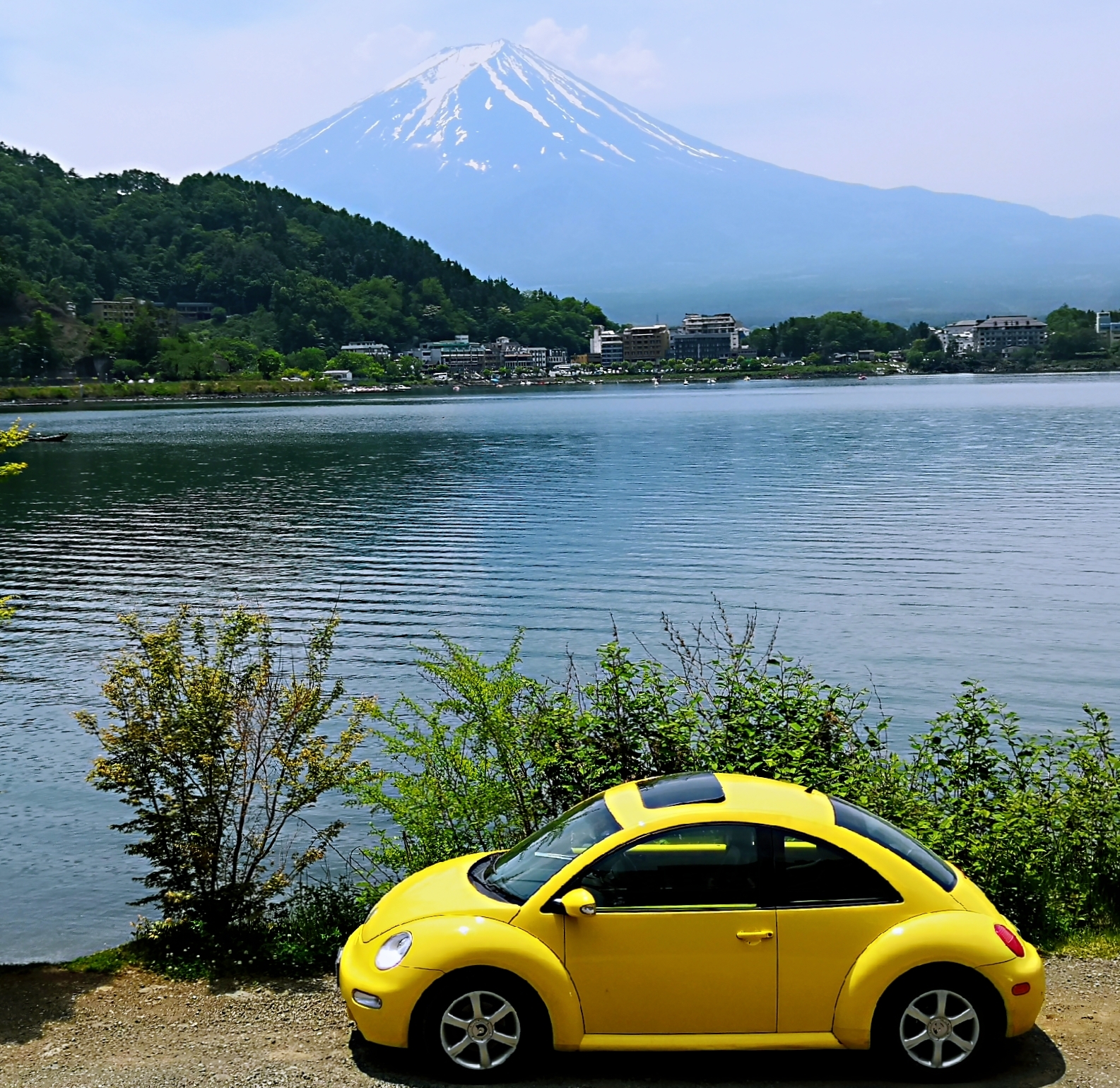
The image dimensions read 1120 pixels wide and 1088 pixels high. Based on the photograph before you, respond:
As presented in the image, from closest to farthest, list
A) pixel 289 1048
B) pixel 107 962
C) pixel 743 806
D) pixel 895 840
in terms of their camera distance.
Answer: pixel 743 806 → pixel 895 840 → pixel 289 1048 → pixel 107 962

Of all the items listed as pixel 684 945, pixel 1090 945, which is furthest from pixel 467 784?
pixel 1090 945

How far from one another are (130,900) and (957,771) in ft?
25.4

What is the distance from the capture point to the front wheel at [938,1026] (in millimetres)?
6035

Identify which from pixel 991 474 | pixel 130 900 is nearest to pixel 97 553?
pixel 130 900

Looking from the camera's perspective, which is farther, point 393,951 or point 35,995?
point 35,995

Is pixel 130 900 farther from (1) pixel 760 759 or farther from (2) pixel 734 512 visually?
(2) pixel 734 512

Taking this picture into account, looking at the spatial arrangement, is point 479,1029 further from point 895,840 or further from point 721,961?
point 895,840

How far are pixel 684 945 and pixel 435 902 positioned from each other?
1.34 metres

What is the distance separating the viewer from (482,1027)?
6.11 meters

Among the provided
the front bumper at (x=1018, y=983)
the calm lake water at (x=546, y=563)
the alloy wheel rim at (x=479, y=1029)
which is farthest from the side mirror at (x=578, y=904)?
the calm lake water at (x=546, y=563)

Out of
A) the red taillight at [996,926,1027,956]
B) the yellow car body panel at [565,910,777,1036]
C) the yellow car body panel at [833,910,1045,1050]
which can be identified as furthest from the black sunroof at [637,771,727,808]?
the red taillight at [996,926,1027,956]

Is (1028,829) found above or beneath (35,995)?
above

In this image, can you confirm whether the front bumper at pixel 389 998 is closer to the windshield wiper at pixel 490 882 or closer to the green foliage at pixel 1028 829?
the windshield wiper at pixel 490 882

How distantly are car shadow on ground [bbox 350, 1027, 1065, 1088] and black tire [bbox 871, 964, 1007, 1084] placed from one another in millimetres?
140
